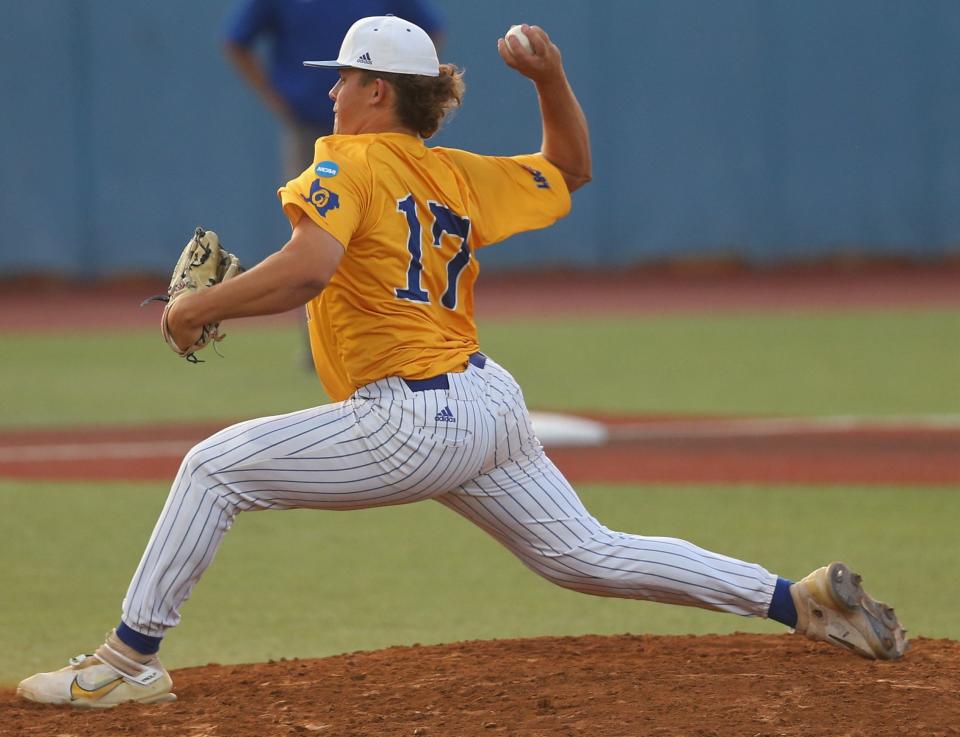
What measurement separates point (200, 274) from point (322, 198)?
358 mm

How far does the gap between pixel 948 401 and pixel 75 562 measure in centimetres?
566

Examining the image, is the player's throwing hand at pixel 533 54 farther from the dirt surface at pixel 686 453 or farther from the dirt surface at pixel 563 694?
the dirt surface at pixel 686 453

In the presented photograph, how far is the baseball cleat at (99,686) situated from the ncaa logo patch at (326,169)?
1.27 meters

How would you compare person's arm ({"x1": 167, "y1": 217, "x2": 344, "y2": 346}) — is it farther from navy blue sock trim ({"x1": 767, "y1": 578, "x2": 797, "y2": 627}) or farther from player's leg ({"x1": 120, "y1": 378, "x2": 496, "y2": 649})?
navy blue sock trim ({"x1": 767, "y1": 578, "x2": 797, "y2": 627})

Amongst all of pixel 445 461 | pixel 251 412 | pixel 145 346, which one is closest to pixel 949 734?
pixel 445 461

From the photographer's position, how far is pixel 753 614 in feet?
12.9

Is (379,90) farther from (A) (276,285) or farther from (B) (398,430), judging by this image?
(B) (398,430)

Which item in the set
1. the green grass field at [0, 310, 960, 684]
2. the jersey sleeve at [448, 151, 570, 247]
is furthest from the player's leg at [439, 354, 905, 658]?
the green grass field at [0, 310, 960, 684]

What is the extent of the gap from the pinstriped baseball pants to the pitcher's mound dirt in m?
0.25

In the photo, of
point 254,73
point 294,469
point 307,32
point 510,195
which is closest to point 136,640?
point 294,469

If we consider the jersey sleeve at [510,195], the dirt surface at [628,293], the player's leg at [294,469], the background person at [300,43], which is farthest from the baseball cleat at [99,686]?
the dirt surface at [628,293]

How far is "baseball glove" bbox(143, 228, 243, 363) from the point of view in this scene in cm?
351

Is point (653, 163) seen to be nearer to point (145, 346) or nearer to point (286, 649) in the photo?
point (145, 346)

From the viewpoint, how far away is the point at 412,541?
19.9ft
